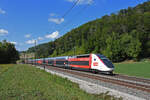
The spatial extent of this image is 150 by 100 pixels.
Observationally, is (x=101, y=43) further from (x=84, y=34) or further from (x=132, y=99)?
(x=132, y=99)

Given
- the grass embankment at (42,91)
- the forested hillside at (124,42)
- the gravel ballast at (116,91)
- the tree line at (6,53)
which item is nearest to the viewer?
the grass embankment at (42,91)

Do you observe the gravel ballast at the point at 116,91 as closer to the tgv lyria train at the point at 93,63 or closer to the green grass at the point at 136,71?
the tgv lyria train at the point at 93,63

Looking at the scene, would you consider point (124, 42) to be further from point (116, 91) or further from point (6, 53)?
point (116, 91)

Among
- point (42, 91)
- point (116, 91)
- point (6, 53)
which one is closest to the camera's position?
point (42, 91)

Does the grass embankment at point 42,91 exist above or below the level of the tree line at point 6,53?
below

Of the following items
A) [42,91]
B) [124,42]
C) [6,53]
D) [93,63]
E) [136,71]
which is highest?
[124,42]

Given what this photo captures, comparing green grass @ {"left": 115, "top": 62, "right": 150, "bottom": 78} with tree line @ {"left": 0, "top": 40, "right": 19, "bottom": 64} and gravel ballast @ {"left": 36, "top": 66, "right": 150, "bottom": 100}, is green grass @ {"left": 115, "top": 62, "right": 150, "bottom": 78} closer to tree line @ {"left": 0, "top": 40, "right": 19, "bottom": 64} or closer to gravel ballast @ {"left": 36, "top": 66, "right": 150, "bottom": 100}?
gravel ballast @ {"left": 36, "top": 66, "right": 150, "bottom": 100}

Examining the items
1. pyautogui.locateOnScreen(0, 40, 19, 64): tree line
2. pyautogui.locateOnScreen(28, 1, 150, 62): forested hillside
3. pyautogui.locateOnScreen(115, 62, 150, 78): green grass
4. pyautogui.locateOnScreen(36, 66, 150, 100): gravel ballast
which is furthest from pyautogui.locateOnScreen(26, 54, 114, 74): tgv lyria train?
pyautogui.locateOnScreen(0, 40, 19, 64): tree line

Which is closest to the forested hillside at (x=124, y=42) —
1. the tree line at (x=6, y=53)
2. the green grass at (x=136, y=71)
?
the tree line at (x=6, y=53)

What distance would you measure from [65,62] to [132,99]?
3154cm

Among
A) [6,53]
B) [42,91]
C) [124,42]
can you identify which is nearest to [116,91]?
[42,91]

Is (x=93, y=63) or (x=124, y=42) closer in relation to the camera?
(x=93, y=63)

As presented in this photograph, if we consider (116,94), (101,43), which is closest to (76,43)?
(101,43)

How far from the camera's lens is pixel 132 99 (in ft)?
30.9
